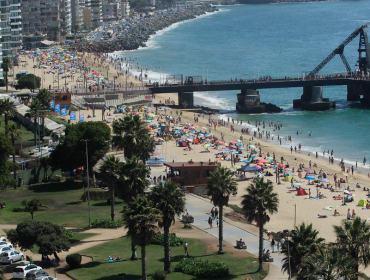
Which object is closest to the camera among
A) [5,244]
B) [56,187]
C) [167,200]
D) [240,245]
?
[167,200]

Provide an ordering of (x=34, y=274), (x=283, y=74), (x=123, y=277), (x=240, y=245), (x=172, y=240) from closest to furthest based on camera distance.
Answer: (x=34, y=274) < (x=123, y=277) < (x=240, y=245) < (x=172, y=240) < (x=283, y=74)

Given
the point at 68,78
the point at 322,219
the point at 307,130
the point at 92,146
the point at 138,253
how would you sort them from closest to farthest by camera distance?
the point at 138,253 < the point at 322,219 < the point at 92,146 < the point at 307,130 < the point at 68,78

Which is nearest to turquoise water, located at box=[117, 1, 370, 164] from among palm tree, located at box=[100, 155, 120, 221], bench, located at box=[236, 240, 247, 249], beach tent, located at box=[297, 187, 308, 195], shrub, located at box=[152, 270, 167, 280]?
beach tent, located at box=[297, 187, 308, 195]

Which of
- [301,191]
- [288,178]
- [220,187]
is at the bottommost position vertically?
[301,191]

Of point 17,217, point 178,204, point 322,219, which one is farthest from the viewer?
point 322,219

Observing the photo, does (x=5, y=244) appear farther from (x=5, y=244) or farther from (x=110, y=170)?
(x=110, y=170)

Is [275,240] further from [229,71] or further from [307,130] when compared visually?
[229,71]

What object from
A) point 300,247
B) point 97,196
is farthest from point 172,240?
point 97,196

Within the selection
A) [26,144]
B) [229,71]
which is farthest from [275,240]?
[229,71]
